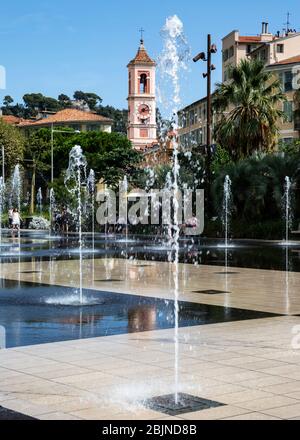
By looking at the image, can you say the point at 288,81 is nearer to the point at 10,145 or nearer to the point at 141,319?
the point at 10,145

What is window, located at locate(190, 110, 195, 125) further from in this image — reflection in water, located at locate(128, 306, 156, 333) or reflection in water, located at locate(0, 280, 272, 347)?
reflection in water, located at locate(128, 306, 156, 333)

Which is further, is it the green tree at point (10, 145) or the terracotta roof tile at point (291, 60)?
the green tree at point (10, 145)

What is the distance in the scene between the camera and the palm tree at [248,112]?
40.3m

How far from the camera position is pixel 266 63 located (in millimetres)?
68438

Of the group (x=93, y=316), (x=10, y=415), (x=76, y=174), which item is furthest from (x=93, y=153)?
(x=10, y=415)

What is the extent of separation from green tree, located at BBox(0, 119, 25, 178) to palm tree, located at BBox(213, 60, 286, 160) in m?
38.4

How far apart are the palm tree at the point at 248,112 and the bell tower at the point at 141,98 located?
70246 millimetres

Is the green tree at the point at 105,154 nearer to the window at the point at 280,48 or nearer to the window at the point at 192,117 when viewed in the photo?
the window at the point at 192,117

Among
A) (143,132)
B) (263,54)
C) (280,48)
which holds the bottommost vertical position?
(143,132)

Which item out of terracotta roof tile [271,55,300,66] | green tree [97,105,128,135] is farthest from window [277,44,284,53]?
green tree [97,105,128,135]

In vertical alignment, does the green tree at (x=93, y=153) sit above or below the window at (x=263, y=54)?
below

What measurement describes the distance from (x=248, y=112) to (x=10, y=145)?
1632 inches

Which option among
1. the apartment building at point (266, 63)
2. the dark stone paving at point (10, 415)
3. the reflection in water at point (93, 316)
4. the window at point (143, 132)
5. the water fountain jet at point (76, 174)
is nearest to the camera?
the dark stone paving at point (10, 415)

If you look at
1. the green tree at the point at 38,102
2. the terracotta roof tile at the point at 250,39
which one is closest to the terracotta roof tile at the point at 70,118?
the terracotta roof tile at the point at 250,39
